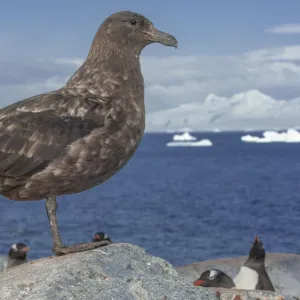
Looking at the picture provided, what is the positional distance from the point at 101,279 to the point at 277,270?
12.3 metres

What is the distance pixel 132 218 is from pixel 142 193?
80.3ft

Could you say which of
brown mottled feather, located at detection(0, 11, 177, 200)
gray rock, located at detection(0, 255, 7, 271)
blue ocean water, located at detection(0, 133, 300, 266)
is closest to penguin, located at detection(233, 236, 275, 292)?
gray rock, located at detection(0, 255, 7, 271)

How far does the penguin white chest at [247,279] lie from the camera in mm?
16484

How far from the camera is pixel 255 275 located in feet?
54.3

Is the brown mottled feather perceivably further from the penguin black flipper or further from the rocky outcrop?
the penguin black flipper

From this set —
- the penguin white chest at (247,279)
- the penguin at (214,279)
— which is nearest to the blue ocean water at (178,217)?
the penguin white chest at (247,279)

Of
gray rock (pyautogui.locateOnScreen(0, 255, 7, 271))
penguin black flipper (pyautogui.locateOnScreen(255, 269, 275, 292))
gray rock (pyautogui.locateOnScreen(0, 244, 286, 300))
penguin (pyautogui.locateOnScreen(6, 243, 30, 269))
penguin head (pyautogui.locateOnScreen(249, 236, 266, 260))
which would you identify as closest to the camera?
gray rock (pyautogui.locateOnScreen(0, 244, 286, 300))

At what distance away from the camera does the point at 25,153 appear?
729 cm

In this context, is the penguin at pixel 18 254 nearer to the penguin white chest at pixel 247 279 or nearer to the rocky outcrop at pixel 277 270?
the rocky outcrop at pixel 277 270

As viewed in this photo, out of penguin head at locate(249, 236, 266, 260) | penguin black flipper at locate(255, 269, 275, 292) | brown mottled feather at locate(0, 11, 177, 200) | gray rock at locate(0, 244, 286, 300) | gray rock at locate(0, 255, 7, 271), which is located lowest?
penguin black flipper at locate(255, 269, 275, 292)

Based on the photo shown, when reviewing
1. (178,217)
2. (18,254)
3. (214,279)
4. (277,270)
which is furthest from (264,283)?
(178,217)

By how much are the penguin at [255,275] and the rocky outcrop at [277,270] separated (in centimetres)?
37

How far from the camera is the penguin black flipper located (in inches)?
644

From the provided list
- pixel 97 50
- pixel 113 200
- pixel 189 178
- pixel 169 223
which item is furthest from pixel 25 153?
pixel 189 178
